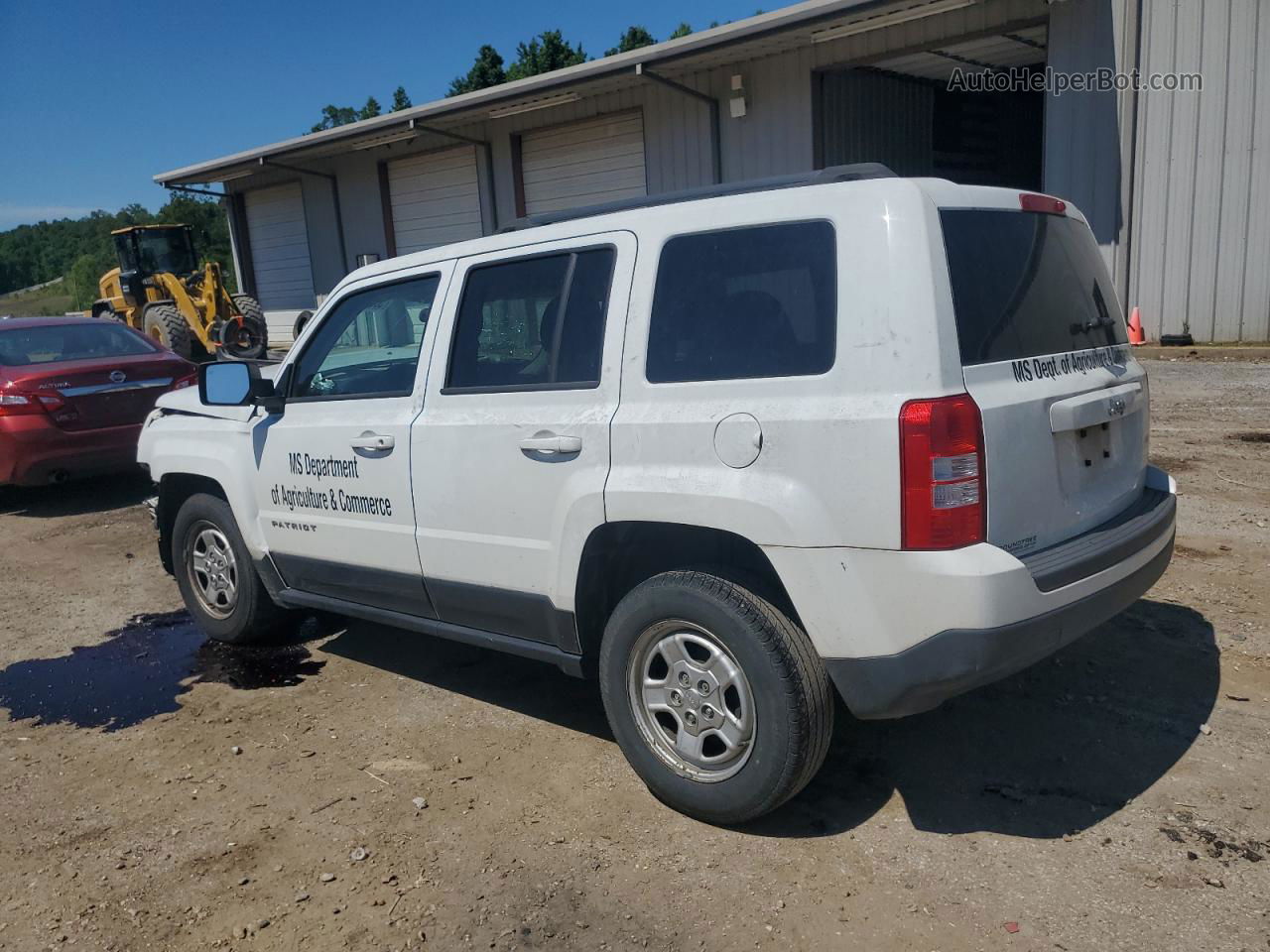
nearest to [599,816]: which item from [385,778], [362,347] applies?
[385,778]

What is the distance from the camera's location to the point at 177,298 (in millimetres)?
19031

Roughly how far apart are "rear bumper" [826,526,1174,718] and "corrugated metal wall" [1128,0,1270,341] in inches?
442

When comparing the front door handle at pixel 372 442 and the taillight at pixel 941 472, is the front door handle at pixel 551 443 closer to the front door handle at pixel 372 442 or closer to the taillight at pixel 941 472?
the front door handle at pixel 372 442

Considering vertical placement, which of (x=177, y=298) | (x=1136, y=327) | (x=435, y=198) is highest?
(x=435, y=198)

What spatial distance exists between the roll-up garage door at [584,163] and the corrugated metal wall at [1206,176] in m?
7.65

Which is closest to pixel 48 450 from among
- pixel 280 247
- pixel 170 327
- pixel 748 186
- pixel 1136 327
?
pixel 748 186

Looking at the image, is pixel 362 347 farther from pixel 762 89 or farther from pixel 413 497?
pixel 762 89

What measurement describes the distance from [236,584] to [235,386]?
108 centimetres

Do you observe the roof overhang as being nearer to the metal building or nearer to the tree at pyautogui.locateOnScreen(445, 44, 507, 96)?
the metal building

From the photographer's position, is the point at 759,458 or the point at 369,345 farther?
the point at 369,345

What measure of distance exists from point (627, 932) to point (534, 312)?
2.14 meters

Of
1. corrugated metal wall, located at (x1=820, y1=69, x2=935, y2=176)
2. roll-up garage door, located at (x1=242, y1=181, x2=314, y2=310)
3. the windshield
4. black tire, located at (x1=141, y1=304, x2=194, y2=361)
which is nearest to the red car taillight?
black tire, located at (x1=141, y1=304, x2=194, y2=361)

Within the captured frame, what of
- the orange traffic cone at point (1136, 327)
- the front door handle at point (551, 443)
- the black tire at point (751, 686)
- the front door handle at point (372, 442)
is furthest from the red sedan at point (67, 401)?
the orange traffic cone at point (1136, 327)

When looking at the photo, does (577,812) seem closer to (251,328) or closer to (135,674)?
(135,674)
